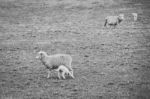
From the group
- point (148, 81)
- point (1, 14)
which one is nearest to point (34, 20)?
point (1, 14)

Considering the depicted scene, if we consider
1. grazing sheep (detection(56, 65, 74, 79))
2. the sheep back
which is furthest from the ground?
the sheep back

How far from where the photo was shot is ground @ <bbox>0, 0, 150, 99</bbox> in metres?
10.5

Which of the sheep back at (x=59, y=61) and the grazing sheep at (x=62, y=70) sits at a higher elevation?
the sheep back at (x=59, y=61)

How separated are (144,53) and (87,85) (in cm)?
528

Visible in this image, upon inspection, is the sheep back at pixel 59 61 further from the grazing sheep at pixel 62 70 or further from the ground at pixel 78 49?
the ground at pixel 78 49

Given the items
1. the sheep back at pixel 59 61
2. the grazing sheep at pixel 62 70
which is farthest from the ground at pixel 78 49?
the sheep back at pixel 59 61

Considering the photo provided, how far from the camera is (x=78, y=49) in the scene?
16969mm

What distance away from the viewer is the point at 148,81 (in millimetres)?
10977

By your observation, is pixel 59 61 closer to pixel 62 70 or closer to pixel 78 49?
pixel 62 70

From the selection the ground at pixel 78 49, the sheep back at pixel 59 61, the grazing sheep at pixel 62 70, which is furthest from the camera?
the sheep back at pixel 59 61

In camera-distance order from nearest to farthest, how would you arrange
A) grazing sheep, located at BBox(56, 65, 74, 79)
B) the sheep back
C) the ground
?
the ground → grazing sheep, located at BBox(56, 65, 74, 79) → the sheep back

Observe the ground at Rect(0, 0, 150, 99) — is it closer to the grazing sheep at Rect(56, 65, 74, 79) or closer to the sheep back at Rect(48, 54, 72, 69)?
the grazing sheep at Rect(56, 65, 74, 79)

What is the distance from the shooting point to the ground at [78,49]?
10.5 metres

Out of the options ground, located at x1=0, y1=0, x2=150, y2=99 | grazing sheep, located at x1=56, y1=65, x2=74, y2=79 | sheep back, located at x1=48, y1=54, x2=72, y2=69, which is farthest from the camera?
sheep back, located at x1=48, y1=54, x2=72, y2=69
